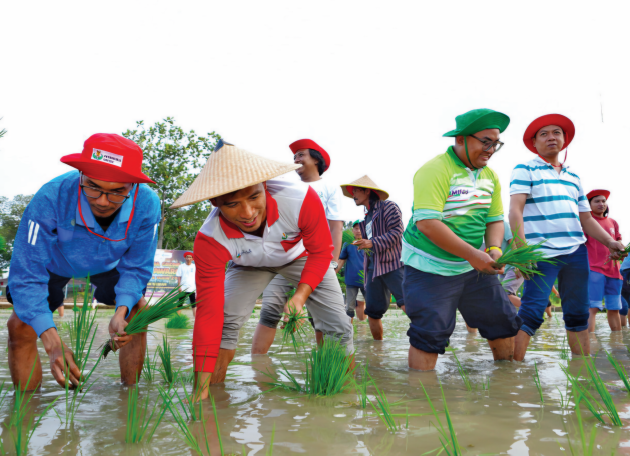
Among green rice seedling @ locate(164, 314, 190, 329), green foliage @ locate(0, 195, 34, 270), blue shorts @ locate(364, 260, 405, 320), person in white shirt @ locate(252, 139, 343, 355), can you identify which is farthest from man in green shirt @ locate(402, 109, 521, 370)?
green foliage @ locate(0, 195, 34, 270)

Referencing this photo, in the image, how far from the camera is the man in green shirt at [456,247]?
313cm

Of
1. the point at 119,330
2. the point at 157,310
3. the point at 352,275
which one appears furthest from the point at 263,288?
the point at 352,275

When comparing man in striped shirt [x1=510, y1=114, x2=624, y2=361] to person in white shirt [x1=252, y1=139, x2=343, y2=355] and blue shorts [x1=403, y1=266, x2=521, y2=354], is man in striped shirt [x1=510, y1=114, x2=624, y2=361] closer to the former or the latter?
blue shorts [x1=403, y1=266, x2=521, y2=354]

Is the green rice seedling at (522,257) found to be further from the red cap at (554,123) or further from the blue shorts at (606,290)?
the blue shorts at (606,290)

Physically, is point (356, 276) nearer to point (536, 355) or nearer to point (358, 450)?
point (536, 355)

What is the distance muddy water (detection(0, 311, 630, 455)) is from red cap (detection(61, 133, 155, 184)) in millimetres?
1081

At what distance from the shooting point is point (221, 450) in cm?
157

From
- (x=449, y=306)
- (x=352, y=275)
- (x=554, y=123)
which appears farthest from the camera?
(x=352, y=275)

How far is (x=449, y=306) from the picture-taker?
10.6ft

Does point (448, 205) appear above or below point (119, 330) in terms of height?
above

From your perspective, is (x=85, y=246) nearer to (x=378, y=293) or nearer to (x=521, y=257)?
(x=521, y=257)

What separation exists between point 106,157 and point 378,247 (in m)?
3.16

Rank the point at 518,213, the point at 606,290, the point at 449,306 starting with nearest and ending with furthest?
the point at 449,306
the point at 518,213
the point at 606,290

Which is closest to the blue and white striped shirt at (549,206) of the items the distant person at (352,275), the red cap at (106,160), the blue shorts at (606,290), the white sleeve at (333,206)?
the white sleeve at (333,206)
